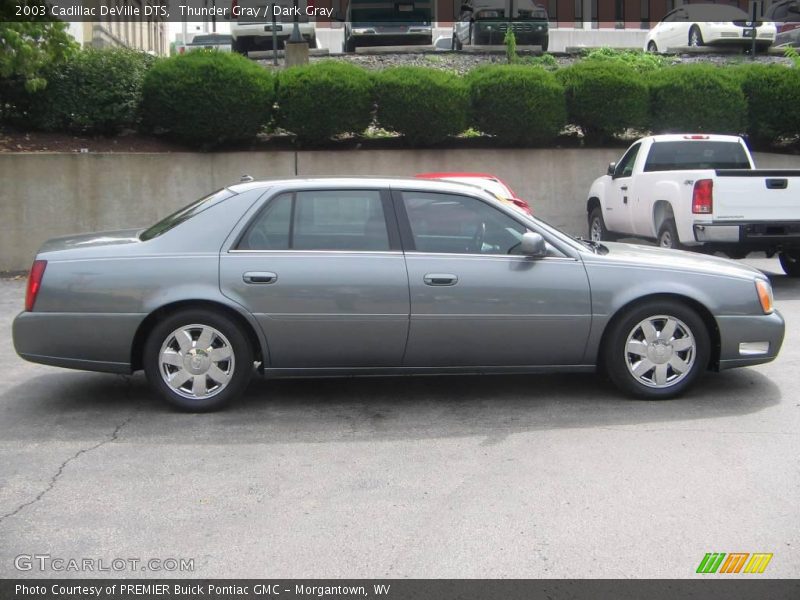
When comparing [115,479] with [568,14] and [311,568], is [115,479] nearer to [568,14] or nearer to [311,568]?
[311,568]

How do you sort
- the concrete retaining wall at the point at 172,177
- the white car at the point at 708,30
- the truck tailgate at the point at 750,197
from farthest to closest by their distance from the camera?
the white car at the point at 708,30 < the concrete retaining wall at the point at 172,177 < the truck tailgate at the point at 750,197

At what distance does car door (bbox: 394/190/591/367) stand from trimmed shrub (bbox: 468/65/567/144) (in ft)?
29.1

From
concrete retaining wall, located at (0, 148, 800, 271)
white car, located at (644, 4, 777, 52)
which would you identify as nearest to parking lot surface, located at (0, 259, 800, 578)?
concrete retaining wall, located at (0, 148, 800, 271)

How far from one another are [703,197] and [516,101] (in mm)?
4777

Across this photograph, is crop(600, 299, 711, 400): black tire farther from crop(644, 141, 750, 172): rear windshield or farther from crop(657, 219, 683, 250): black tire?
crop(644, 141, 750, 172): rear windshield

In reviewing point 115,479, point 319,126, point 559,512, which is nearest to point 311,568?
point 559,512

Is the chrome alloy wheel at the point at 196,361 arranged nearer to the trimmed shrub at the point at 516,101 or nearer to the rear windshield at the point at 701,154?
the rear windshield at the point at 701,154

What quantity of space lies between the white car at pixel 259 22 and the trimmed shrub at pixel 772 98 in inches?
435

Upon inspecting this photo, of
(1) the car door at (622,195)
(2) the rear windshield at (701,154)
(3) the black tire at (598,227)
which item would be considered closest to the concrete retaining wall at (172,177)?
(3) the black tire at (598,227)

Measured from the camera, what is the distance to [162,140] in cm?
1519

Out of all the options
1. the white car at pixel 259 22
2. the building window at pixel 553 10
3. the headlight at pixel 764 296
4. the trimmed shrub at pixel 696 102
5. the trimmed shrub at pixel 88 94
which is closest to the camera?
the headlight at pixel 764 296

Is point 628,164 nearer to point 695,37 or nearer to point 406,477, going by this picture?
point 406,477

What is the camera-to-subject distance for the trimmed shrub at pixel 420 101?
49.1 ft

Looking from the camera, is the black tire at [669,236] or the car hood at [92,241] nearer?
the car hood at [92,241]
